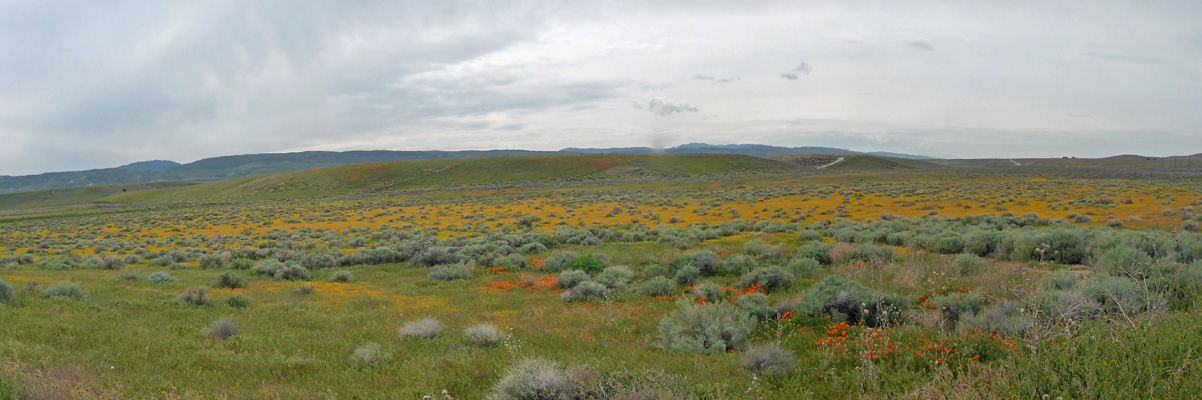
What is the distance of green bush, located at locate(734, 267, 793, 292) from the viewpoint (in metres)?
10.8

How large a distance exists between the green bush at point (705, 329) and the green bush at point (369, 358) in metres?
3.73

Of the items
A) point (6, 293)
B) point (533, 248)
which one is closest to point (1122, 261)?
point (533, 248)

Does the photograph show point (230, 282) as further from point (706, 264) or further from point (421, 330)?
point (706, 264)

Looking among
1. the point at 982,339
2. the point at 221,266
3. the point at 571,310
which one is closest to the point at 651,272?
the point at 571,310

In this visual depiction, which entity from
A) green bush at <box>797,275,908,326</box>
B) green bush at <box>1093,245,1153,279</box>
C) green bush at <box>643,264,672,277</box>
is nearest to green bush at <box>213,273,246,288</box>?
green bush at <box>643,264,672,277</box>

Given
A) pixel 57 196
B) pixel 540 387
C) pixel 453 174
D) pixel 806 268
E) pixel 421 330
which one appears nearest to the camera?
pixel 540 387

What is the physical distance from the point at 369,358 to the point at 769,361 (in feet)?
16.8

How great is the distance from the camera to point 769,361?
5.82 m

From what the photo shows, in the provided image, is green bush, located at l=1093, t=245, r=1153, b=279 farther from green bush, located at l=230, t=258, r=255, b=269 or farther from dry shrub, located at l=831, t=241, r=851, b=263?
green bush, located at l=230, t=258, r=255, b=269

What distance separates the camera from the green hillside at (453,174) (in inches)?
4016

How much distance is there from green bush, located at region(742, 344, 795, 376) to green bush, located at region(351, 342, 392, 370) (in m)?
4.61

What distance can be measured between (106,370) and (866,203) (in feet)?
132

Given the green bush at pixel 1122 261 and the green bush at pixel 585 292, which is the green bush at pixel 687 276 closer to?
the green bush at pixel 585 292

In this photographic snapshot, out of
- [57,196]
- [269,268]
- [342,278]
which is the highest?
[57,196]
